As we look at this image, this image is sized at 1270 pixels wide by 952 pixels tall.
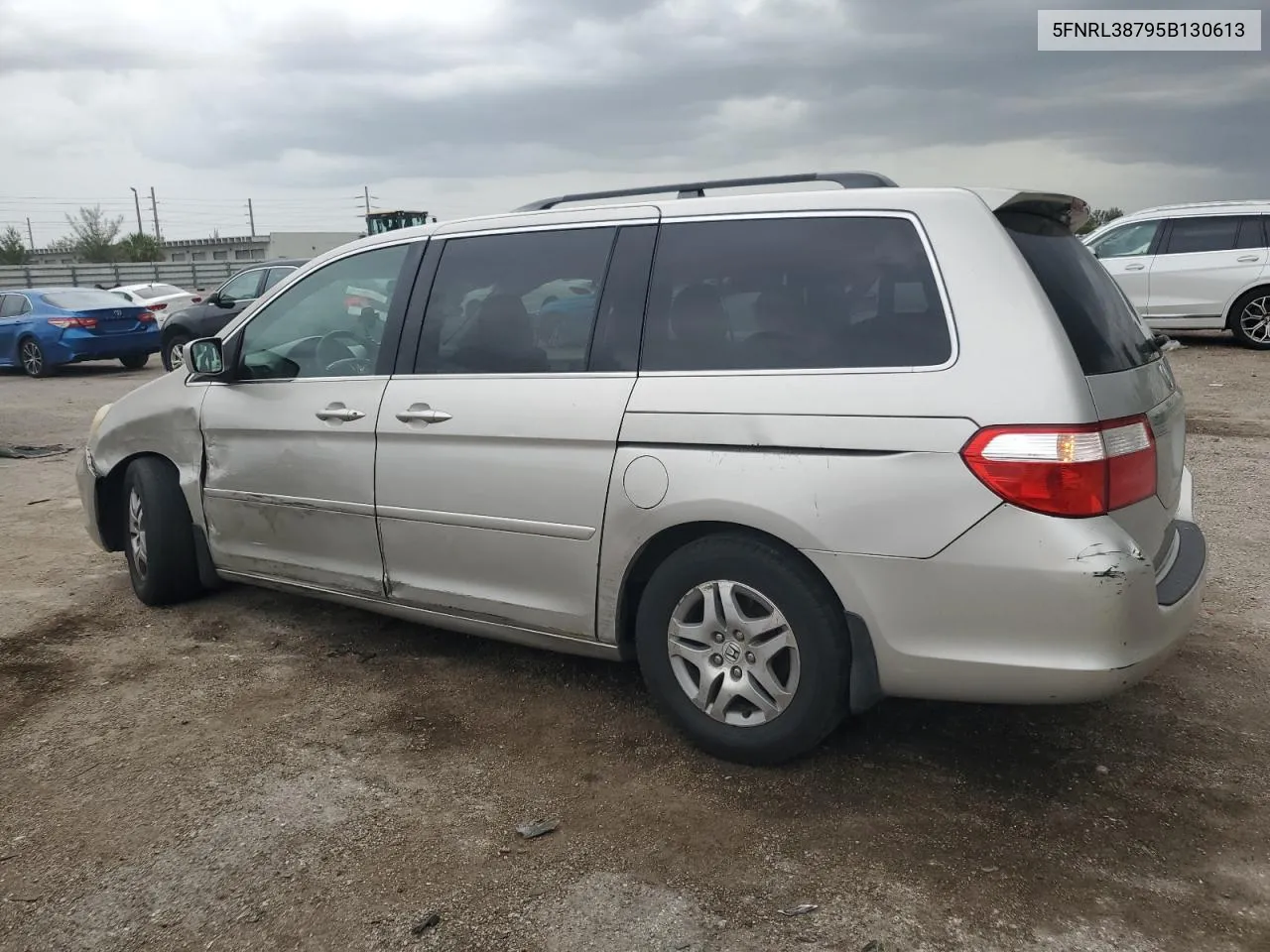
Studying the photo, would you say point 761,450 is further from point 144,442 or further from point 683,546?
point 144,442

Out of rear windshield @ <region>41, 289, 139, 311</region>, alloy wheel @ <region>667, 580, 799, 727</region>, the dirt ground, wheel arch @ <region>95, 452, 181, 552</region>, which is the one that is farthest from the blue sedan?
alloy wheel @ <region>667, 580, 799, 727</region>

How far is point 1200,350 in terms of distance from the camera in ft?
45.9

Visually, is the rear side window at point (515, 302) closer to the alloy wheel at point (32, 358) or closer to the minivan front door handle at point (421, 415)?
the minivan front door handle at point (421, 415)

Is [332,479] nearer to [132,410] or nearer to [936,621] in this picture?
[132,410]

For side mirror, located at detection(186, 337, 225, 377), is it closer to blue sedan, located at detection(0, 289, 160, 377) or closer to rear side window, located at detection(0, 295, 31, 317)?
blue sedan, located at detection(0, 289, 160, 377)

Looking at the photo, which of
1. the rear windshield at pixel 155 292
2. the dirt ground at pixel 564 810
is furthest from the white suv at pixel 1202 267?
the rear windshield at pixel 155 292

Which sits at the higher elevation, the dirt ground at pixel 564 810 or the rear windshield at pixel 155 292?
the rear windshield at pixel 155 292

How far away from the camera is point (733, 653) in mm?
3225

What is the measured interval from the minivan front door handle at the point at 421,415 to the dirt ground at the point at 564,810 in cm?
103

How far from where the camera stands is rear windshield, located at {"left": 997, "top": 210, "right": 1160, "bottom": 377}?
2.94 meters

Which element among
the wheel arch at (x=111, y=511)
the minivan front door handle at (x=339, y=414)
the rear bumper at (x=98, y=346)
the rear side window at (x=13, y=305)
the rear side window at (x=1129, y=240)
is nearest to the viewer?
the minivan front door handle at (x=339, y=414)

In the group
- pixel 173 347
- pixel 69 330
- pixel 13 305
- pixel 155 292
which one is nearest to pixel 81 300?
pixel 69 330

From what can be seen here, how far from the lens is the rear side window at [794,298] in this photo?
9.86ft

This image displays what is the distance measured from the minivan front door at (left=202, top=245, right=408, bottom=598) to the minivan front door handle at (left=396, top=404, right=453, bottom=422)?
18cm
